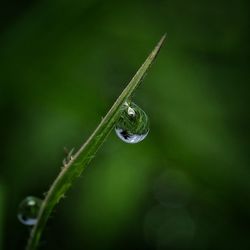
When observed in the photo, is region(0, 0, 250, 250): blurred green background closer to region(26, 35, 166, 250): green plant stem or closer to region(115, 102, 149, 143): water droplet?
region(115, 102, 149, 143): water droplet

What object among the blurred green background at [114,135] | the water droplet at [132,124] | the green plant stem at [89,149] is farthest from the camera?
the blurred green background at [114,135]

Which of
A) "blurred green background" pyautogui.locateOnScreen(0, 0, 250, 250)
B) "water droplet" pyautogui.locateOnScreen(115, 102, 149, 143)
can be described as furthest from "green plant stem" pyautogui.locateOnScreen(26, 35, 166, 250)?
"blurred green background" pyautogui.locateOnScreen(0, 0, 250, 250)

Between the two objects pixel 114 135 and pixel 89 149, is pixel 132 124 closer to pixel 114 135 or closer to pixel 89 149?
pixel 89 149

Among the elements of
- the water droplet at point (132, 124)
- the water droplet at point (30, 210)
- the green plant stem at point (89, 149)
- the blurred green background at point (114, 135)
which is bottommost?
the blurred green background at point (114, 135)

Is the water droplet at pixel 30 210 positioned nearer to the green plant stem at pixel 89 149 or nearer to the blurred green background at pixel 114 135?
the green plant stem at pixel 89 149

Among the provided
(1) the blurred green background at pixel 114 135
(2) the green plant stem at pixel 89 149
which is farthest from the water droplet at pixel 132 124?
(1) the blurred green background at pixel 114 135

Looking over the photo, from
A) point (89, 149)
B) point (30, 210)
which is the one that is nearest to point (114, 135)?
point (30, 210)

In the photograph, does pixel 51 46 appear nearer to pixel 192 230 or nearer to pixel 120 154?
pixel 120 154
